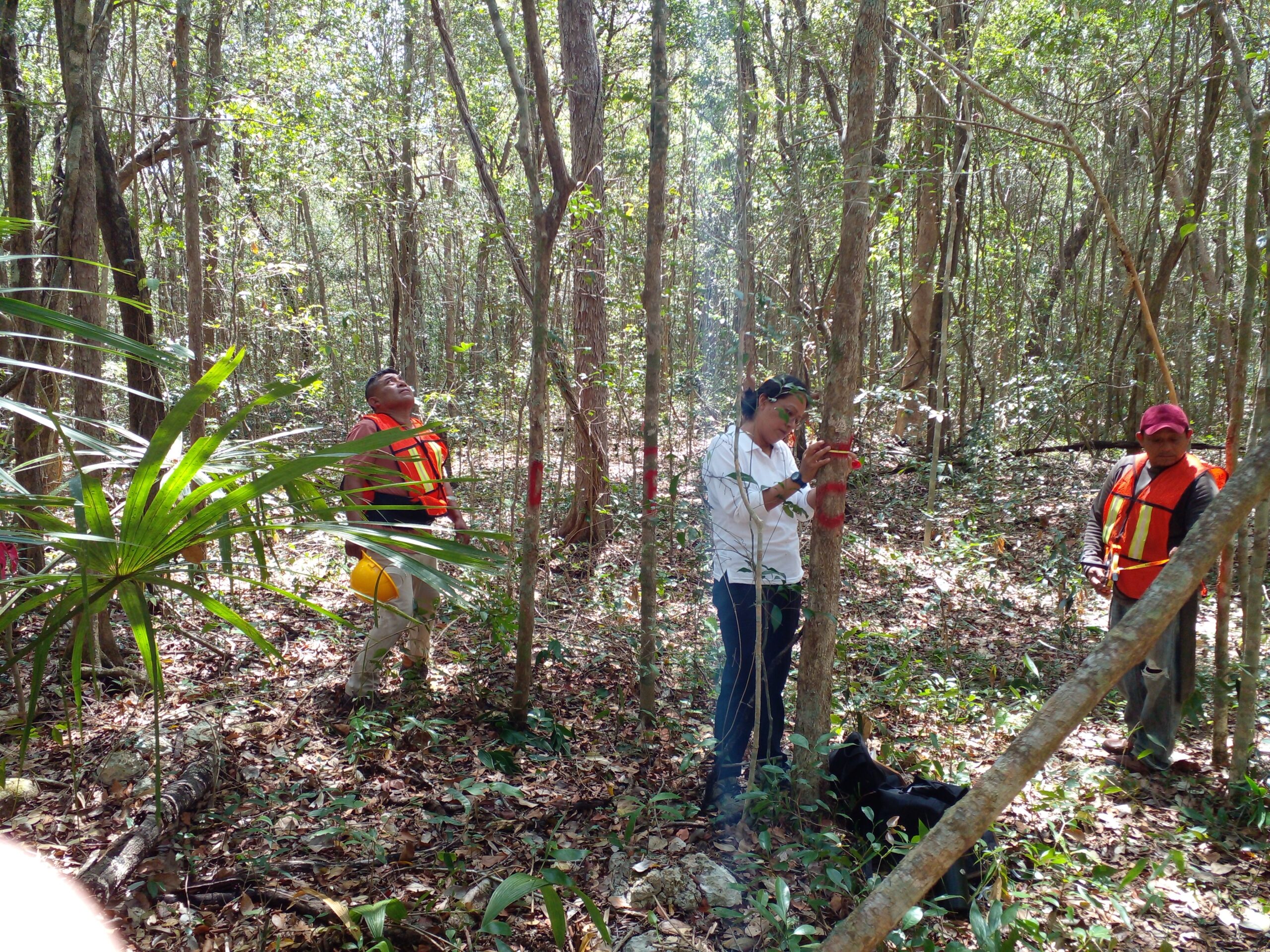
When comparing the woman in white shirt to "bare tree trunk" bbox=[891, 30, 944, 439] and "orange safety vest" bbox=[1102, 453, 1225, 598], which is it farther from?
"bare tree trunk" bbox=[891, 30, 944, 439]

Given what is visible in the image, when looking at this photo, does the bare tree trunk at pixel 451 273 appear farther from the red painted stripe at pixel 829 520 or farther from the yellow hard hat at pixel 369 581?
the red painted stripe at pixel 829 520

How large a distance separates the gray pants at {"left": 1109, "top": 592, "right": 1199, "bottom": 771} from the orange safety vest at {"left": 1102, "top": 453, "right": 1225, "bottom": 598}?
0.14m

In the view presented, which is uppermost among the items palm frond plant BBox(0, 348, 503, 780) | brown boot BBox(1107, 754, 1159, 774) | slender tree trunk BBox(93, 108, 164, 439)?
slender tree trunk BBox(93, 108, 164, 439)

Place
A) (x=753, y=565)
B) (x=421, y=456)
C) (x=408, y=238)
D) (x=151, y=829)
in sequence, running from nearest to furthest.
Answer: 1. (x=151, y=829)
2. (x=753, y=565)
3. (x=421, y=456)
4. (x=408, y=238)

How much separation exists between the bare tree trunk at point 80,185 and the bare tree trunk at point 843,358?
338cm

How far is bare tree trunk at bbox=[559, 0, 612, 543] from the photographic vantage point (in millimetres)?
5762

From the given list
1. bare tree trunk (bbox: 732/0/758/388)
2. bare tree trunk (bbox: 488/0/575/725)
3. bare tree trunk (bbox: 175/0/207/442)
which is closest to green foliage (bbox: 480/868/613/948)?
bare tree trunk (bbox: 488/0/575/725)

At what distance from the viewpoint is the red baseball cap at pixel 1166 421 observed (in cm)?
363

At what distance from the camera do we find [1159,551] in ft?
12.1

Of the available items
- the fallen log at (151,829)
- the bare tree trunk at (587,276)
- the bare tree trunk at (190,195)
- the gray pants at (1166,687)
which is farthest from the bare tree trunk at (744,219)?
the bare tree trunk at (190,195)

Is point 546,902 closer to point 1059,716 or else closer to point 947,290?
point 1059,716

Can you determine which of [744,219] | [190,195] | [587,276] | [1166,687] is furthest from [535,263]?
[1166,687]

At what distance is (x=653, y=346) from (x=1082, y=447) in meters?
7.95

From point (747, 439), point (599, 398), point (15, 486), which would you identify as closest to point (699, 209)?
point (599, 398)
